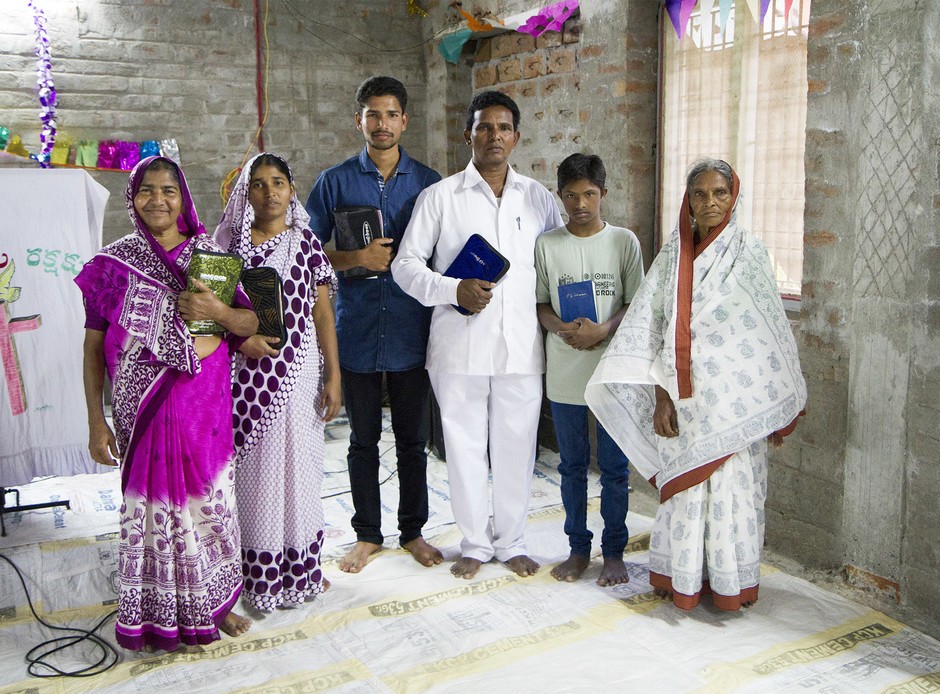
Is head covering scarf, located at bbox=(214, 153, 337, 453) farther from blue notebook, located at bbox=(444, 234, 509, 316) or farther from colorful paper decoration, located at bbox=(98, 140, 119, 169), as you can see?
colorful paper decoration, located at bbox=(98, 140, 119, 169)

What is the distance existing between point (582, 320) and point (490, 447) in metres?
0.61

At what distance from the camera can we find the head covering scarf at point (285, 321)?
9.55 feet

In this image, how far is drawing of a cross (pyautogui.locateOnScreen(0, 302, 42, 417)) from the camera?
3.91 metres

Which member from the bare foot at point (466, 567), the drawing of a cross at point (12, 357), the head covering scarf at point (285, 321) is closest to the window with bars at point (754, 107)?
the bare foot at point (466, 567)

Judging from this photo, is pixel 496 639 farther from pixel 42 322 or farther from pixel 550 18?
pixel 550 18

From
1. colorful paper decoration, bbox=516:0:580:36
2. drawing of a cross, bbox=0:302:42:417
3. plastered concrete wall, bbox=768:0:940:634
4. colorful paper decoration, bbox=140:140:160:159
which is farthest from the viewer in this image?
colorful paper decoration, bbox=140:140:160:159

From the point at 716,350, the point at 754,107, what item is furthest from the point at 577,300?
the point at 754,107

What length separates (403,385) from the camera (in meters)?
3.42

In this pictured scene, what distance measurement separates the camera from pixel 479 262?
10.1ft

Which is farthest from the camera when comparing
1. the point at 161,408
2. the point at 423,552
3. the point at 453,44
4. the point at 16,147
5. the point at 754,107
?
the point at 453,44

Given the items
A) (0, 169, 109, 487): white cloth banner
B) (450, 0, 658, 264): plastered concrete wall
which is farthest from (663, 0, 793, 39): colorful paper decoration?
(0, 169, 109, 487): white cloth banner

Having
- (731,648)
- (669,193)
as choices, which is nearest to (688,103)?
(669,193)

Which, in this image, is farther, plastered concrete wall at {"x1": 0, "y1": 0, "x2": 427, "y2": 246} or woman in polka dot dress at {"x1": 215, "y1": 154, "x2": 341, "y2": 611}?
plastered concrete wall at {"x1": 0, "y1": 0, "x2": 427, "y2": 246}

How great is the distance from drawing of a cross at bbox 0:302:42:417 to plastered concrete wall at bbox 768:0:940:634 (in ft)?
10.6
